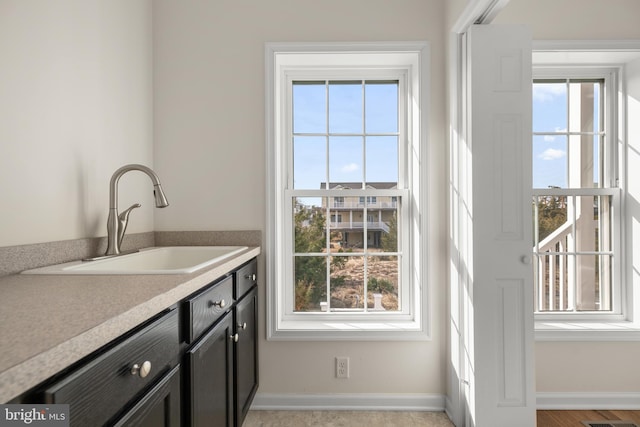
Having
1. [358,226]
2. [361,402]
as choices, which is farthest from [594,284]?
[361,402]

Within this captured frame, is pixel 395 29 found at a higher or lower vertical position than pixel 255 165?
higher

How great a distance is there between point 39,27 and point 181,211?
1095 millimetres

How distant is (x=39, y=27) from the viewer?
1.36m

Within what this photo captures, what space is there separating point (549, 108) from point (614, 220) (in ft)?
2.68

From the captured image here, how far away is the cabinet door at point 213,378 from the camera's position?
3.79 ft

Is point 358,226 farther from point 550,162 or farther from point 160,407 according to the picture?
point 160,407

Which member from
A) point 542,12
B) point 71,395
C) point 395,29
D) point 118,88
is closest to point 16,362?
point 71,395

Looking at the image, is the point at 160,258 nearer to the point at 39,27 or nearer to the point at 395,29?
the point at 39,27

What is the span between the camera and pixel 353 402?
217cm

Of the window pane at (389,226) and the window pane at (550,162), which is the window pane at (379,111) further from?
the window pane at (550,162)

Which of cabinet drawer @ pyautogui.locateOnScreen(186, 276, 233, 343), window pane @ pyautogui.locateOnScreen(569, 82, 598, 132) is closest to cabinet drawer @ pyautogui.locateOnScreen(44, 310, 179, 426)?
cabinet drawer @ pyautogui.locateOnScreen(186, 276, 233, 343)

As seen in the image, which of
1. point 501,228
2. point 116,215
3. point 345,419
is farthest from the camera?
point 345,419

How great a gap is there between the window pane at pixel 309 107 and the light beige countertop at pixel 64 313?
1.45 meters

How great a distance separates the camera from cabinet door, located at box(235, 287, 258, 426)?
169cm
